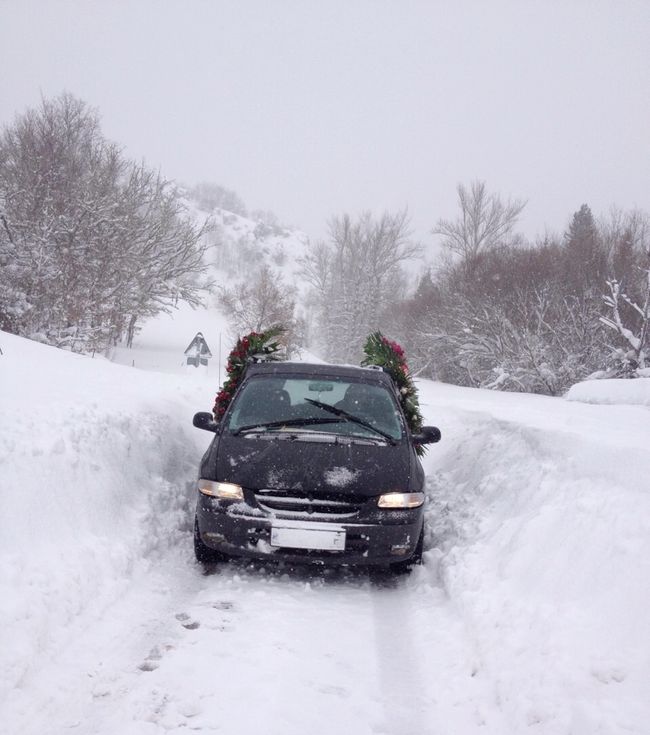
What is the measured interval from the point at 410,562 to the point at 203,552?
160 cm

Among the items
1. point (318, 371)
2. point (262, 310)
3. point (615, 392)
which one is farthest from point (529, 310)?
point (318, 371)

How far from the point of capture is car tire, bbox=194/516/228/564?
4.62m

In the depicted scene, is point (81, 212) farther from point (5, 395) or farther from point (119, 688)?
point (119, 688)

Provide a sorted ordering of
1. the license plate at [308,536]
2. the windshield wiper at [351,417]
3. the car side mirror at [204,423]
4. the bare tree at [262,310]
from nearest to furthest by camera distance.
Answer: the license plate at [308,536] < the windshield wiper at [351,417] < the car side mirror at [204,423] < the bare tree at [262,310]

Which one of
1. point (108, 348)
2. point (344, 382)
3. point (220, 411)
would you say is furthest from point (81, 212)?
point (344, 382)

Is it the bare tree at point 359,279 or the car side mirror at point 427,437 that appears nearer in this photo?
the car side mirror at point 427,437

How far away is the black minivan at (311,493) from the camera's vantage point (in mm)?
4234

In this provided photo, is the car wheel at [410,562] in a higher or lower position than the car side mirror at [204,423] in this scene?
lower

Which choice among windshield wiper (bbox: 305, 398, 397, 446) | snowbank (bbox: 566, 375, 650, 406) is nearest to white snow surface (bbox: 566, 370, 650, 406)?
snowbank (bbox: 566, 375, 650, 406)

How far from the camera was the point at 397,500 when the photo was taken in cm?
440

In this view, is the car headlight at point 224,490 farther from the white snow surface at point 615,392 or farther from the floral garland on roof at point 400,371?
the white snow surface at point 615,392

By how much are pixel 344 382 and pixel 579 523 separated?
251 centimetres

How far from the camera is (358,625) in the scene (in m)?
3.94

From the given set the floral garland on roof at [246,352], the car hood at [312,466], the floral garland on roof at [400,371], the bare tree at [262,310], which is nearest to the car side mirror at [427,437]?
the car hood at [312,466]
